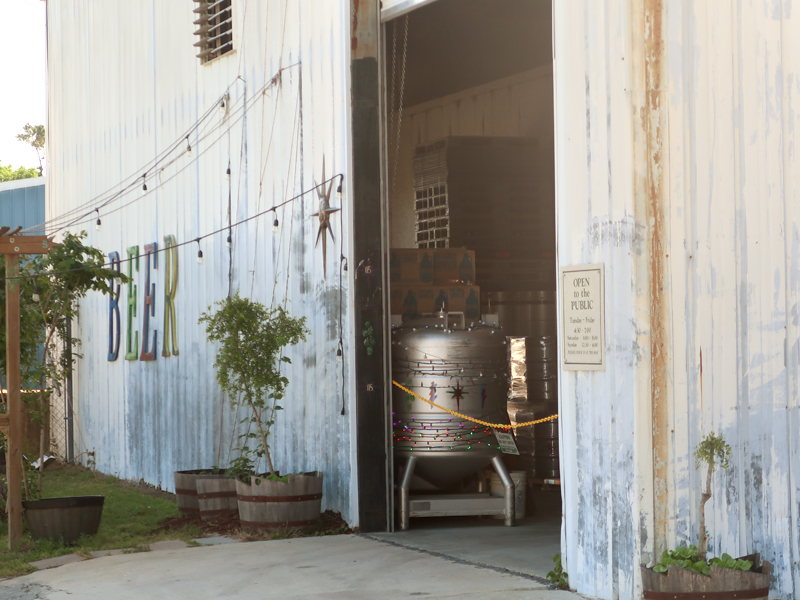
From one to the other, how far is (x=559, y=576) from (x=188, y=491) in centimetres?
522

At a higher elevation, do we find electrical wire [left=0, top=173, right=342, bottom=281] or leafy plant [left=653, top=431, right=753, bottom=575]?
electrical wire [left=0, top=173, right=342, bottom=281]

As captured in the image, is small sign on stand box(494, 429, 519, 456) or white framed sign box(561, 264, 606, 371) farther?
small sign on stand box(494, 429, 519, 456)

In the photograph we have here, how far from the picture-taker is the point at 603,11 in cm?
683

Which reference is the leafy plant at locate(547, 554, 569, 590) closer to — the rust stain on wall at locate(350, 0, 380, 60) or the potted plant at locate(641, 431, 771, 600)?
the potted plant at locate(641, 431, 771, 600)

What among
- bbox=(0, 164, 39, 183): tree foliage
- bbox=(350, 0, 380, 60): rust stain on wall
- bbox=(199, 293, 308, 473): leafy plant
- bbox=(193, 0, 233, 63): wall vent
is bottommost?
bbox=(199, 293, 308, 473): leafy plant

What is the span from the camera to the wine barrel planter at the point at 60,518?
9.46m

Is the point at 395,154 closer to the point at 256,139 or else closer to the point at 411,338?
the point at 256,139

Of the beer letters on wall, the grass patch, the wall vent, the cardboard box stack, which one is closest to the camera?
the grass patch

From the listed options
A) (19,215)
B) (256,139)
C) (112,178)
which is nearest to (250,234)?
(256,139)

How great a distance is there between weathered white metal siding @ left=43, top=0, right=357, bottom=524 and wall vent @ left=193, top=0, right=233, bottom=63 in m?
0.24

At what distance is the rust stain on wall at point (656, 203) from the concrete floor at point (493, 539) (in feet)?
6.14

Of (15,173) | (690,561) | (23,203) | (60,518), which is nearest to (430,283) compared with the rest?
(60,518)

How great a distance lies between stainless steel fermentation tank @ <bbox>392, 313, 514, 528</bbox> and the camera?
34.0 ft

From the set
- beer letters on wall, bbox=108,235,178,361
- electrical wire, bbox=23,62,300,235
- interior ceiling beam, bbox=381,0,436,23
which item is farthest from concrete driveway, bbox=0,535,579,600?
beer letters on wall, bbox=108,235,178,361
